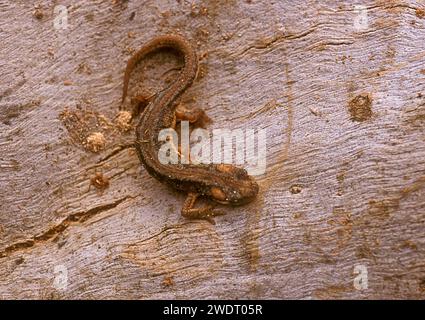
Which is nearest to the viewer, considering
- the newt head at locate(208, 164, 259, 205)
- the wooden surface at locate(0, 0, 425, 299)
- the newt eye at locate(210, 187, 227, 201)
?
the wooden surface at locate(0, 0, 425, 299)

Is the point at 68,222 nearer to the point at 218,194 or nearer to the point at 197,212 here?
the point at 197,212

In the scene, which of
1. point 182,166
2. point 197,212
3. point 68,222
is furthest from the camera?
point 182,166

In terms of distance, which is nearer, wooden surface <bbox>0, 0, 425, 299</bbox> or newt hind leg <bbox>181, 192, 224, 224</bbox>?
wooden surface <bbox>0, 0, 425, 299</bbox>

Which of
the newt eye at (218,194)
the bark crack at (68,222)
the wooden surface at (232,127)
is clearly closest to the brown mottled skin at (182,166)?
the newt eye at (218,194)

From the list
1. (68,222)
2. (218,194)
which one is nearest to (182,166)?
(218,194)

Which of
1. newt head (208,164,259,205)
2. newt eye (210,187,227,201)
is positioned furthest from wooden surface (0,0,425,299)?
newt eye (210,187,227,201)

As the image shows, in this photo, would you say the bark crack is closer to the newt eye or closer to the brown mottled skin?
the brown mottled skin

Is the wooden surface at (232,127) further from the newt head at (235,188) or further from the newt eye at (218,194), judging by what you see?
the newt eye at (218,194)

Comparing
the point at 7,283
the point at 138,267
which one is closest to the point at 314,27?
the point at 138,267
